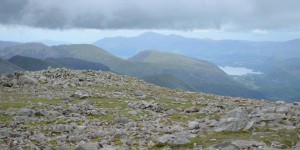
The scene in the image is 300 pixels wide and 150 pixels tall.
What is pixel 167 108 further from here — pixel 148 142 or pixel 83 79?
pixel 83 79

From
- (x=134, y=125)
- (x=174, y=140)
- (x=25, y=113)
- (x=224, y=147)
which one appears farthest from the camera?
(x=25, y=113)

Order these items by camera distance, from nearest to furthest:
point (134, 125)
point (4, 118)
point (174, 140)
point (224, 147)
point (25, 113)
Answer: point (224, 147) → point (174, 140) → point (134, 125) → point (4, 118) → point (25, 113)

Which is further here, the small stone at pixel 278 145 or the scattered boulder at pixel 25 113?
the scattered boulder at pixel 25 113

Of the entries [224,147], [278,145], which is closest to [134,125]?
[224,147]

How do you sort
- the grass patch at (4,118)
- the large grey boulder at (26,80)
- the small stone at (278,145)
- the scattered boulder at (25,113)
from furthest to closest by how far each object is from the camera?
the large grey boulder at (26,80)
the scattered boulder at (25,113)
the grass patch at (4,118)
the small stone at (278,145)

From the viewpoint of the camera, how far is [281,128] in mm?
22078

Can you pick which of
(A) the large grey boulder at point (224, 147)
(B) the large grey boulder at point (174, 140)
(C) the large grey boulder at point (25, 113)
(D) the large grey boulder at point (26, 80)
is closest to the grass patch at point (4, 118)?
(C) the large grey boulder at point (25, 113)

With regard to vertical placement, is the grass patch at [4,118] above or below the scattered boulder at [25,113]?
below

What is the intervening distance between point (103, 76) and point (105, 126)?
132 ft

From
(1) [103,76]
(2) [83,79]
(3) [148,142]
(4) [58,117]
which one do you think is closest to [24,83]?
(2) [83,79]

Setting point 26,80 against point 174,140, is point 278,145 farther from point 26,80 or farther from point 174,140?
point 26,80

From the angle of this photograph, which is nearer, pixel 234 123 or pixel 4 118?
pixel 234 123

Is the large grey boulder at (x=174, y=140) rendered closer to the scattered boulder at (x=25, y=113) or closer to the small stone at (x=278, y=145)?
the small stone at (x=278, y=145)

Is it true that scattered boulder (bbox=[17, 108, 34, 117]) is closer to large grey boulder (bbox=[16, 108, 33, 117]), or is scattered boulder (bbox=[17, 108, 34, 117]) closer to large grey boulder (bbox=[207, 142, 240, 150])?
large grey boulder (bbox=[16, 108, 33, 117])
